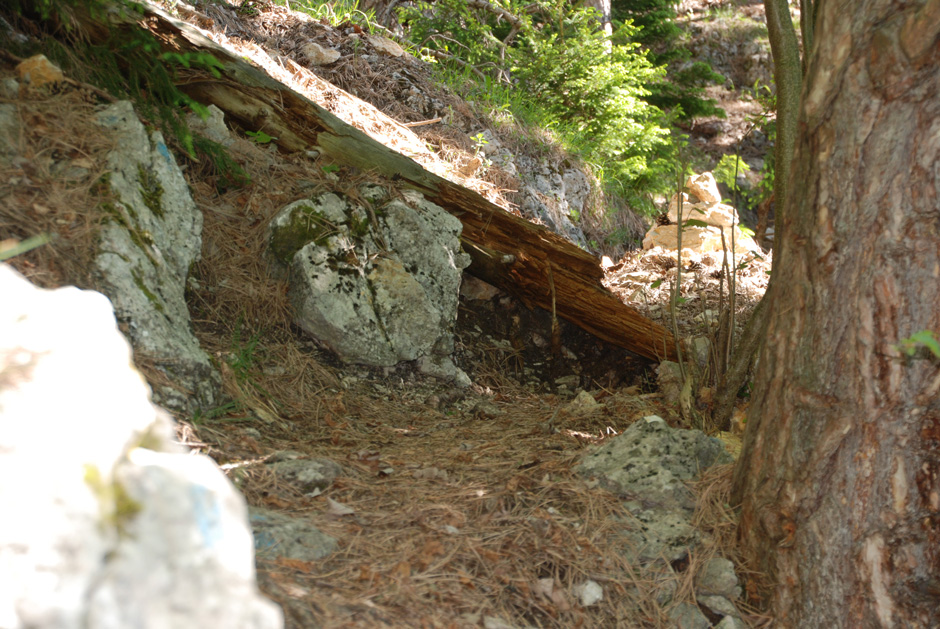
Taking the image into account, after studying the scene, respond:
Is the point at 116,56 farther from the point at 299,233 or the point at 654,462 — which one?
the point at 654,462

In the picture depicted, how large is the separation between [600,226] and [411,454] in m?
4.69

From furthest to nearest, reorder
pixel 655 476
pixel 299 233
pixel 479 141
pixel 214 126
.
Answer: pixel 479 141, pixel 214 126, pixel 299 233, pixel 655 476

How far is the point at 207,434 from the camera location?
240cm

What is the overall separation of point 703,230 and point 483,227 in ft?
9.79

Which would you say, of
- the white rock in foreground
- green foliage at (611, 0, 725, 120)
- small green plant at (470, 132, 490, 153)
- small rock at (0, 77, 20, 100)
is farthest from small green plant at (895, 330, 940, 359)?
green foliage at (611, 0, 725, 120)

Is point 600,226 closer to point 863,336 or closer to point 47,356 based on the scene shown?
point 863,336

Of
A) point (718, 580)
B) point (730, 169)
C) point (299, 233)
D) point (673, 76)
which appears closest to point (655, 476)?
point (718, 580)

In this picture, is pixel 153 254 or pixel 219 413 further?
pixel 153 254

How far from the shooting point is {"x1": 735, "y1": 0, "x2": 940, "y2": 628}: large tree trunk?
1741 millimetres

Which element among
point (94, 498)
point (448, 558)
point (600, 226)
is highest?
point (600, 226)

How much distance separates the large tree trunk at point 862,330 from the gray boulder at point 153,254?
2189mm

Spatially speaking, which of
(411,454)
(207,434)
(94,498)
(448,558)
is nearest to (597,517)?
(448,558)

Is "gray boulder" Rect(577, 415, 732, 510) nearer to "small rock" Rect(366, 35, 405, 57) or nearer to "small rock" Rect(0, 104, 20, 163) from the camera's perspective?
"small rock" Rect(0, 104, 20, 163)

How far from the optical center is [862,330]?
182cm
